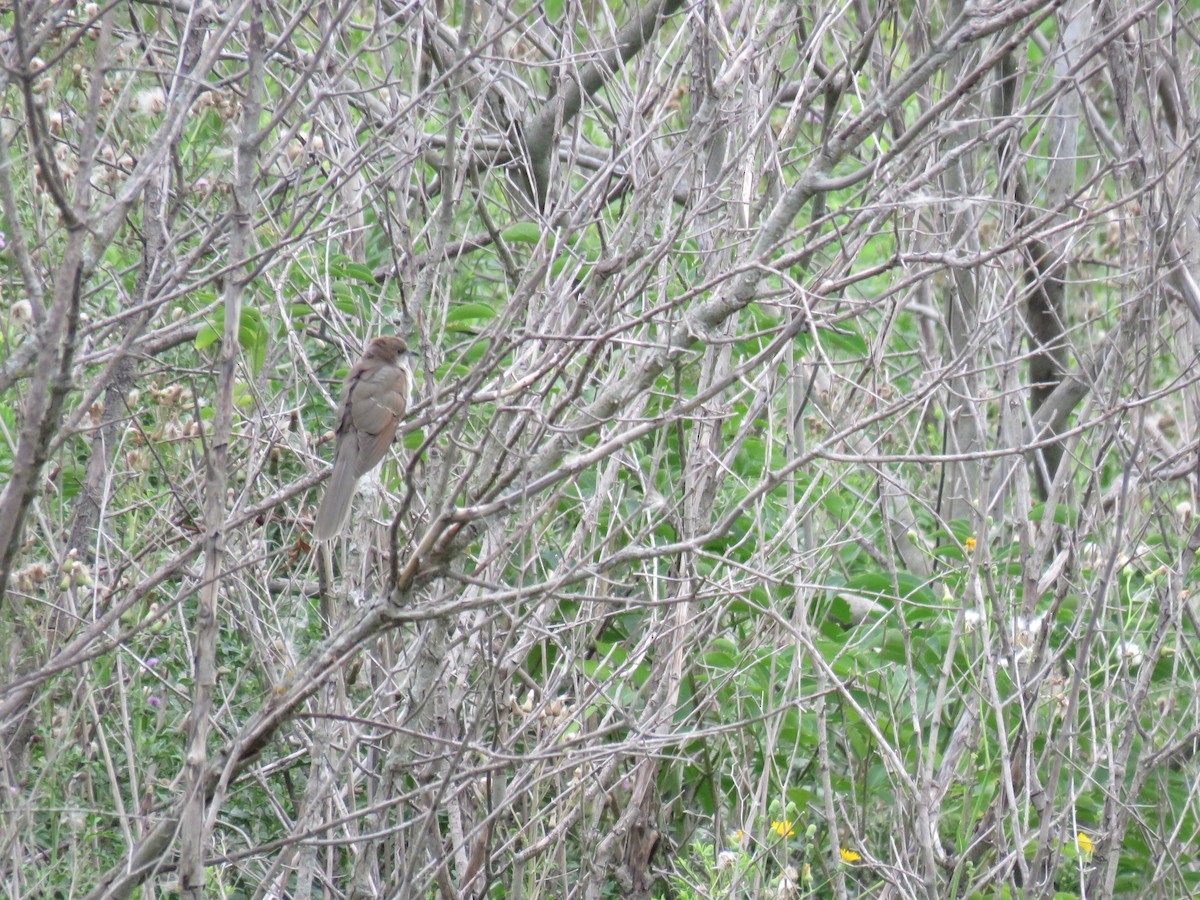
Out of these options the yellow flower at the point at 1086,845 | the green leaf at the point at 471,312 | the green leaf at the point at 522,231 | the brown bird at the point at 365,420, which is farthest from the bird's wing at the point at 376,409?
the yellow flower at the point at 1086,845

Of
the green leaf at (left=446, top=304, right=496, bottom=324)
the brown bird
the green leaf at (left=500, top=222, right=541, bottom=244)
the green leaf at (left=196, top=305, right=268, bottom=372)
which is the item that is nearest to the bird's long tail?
the brown bird

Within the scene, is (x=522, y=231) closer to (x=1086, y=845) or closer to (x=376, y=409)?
(x=376, y=409)

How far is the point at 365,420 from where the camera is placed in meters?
4.23

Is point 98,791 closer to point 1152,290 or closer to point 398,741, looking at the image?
point 398,741

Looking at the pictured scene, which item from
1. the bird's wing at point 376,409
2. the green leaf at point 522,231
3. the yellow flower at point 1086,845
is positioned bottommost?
the yellow flower at point 1086,845

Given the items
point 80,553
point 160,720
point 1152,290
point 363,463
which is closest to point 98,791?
point 160,720

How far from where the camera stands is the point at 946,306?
19.5 feet

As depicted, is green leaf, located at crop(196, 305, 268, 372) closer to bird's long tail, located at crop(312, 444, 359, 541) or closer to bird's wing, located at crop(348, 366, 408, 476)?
bird's wing, located at crop(348, 366, 408, 476)

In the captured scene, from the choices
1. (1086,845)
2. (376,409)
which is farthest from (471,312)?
(1086,845)

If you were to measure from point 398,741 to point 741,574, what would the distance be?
176cm

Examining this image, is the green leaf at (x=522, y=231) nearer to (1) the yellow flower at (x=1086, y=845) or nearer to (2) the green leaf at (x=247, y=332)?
(2) the green leaf at (x=247, y=332)

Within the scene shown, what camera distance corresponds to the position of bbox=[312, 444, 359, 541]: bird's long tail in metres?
3.88

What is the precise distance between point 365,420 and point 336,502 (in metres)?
0.40

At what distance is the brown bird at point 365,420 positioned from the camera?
3918 mm
